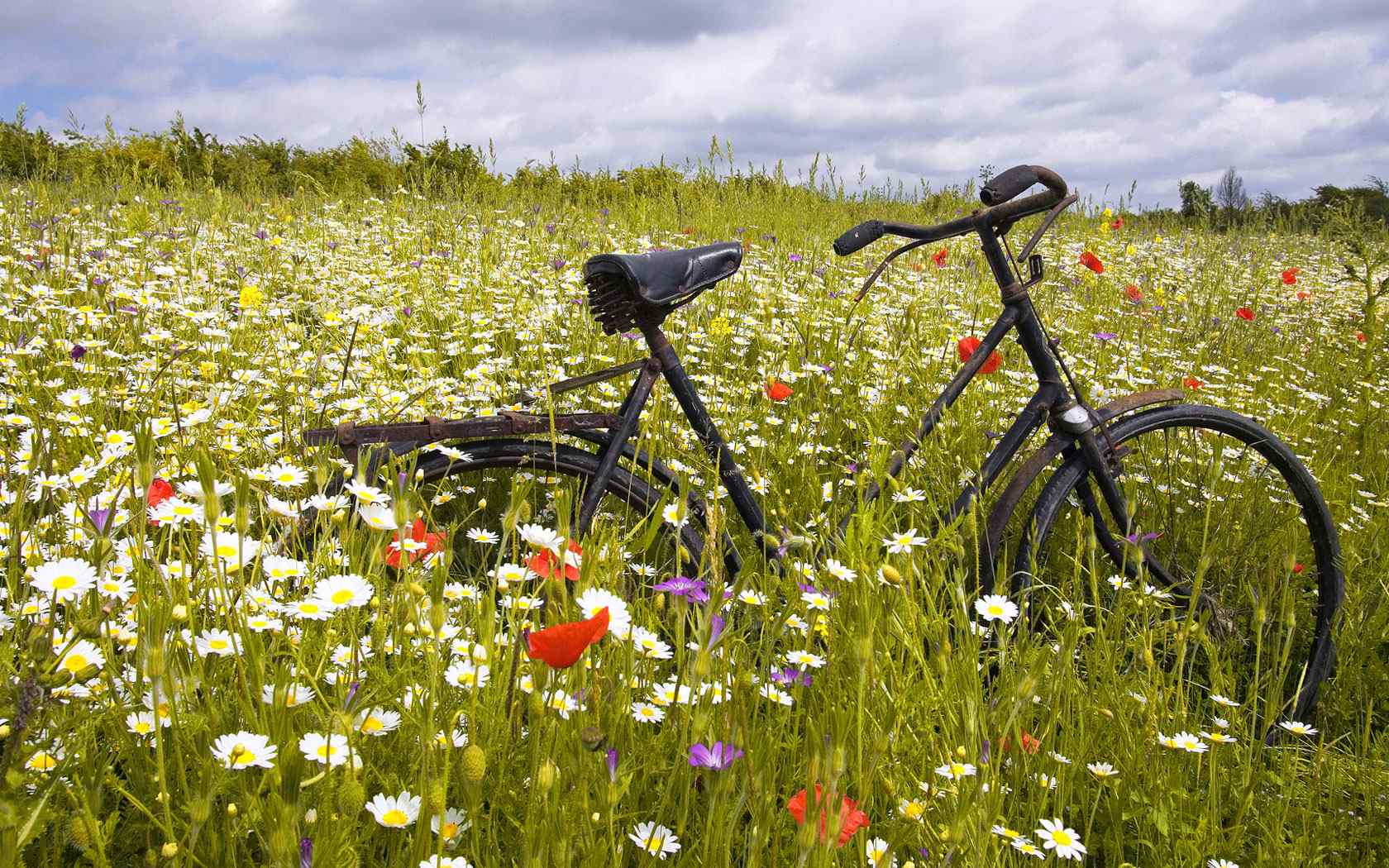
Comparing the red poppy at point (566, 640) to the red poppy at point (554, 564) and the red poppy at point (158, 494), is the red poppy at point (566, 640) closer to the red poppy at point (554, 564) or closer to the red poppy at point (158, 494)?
the red poppy at point (554, 564)

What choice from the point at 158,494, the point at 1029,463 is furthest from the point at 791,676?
the point at 1029,463

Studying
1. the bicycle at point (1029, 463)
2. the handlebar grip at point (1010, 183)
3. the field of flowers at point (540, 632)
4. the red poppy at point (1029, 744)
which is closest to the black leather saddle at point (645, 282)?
the bicycle at point (1029, 463)

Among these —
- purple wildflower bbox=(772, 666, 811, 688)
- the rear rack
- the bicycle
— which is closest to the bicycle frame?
the bicycle

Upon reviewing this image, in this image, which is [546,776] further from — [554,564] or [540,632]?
[554,564]

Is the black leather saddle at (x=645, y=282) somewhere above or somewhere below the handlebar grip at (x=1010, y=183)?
below

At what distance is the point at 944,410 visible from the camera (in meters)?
2.58

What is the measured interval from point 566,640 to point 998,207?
2.09 meters

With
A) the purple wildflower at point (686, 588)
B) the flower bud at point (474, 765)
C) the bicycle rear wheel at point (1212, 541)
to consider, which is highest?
the flower bud at point (474, 765)

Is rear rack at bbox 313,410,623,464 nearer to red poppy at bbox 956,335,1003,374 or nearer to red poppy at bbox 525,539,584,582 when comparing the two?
red poppy at bbox 525,539,584,582

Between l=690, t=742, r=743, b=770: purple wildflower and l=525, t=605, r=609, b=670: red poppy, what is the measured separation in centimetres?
30

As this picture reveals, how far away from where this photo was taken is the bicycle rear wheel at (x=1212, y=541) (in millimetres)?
2594

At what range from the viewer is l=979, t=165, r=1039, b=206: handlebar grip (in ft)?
8.04

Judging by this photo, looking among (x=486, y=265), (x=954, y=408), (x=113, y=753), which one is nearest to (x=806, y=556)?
(x=113, y=753)

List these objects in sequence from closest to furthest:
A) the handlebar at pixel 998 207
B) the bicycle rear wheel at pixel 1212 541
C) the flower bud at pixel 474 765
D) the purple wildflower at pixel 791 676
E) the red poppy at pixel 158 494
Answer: the flower bud at pixel 474 765 < the purple wildflower at pixel 791 676 < the red poppy at pixel 158 494 < the handlebar at pixel 998 207 < the bicycle rear wheel at pixel 1212 541
